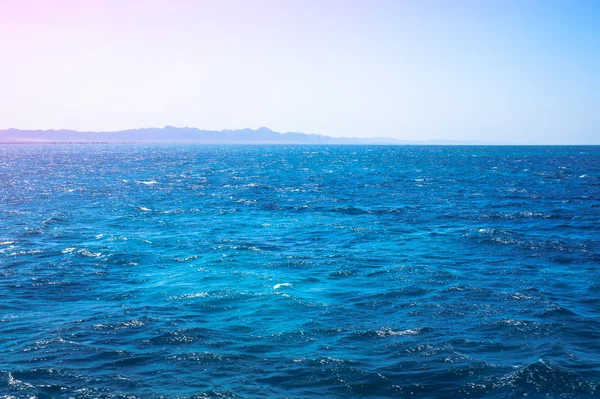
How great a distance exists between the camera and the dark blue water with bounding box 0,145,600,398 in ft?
43.5

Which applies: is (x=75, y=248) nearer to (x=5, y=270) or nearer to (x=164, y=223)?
(x=5, y=270)

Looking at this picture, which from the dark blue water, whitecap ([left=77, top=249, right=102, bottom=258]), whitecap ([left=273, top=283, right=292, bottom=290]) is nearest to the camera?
the dark blue water

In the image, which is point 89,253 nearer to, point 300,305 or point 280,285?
point 280,285

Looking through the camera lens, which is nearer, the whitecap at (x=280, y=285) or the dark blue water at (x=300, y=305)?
the dark blue water at (x=300, y=305)

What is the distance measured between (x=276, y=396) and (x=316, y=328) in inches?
183

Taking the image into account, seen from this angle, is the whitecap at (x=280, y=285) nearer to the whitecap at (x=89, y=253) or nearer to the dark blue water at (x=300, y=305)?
the dark blue water at (x=300, y=305)

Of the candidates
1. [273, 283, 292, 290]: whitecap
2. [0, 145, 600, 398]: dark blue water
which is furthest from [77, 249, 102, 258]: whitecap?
[273, 283, 292, 290]: whitecap

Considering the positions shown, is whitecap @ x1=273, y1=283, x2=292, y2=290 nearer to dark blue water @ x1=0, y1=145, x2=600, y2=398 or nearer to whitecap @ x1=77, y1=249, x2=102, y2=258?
dark blue water @ x1=0, y1=145, x2=600, y2=398

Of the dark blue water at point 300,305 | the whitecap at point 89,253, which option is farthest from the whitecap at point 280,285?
the whitecap at point 89,253

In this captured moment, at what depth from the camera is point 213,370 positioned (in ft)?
44.9

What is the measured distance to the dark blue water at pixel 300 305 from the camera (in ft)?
43.5

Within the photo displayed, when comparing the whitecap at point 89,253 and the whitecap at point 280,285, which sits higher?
the whitecap at point 280,285

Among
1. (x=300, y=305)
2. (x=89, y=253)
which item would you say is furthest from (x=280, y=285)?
(x=89, y=253)

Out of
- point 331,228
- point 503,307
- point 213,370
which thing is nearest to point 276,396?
point 213,370
